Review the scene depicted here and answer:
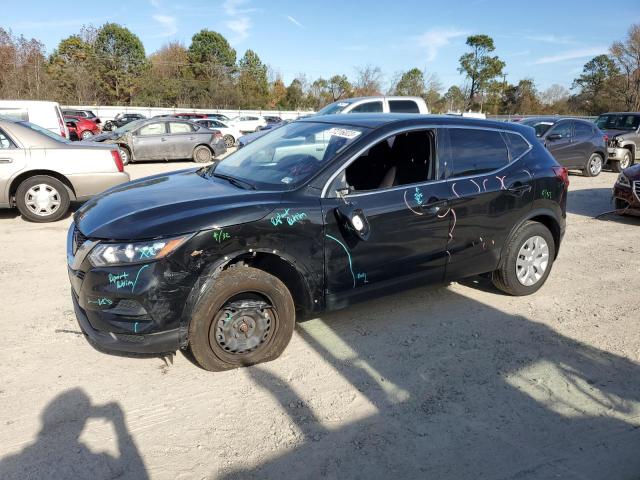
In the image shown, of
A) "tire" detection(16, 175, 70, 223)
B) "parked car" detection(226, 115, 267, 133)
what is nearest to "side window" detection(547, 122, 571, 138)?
"tire" detection(16, 175, 70, 223)

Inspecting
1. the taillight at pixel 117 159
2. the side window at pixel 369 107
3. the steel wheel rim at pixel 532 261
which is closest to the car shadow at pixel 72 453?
the steel wheel rim at pixel 532 261

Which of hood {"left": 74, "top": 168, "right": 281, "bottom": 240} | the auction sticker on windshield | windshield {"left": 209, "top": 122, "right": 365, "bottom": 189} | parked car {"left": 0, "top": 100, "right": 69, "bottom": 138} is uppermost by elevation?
parked car {"left": 0, "top": 100, "right": 69, "bottom": 138}

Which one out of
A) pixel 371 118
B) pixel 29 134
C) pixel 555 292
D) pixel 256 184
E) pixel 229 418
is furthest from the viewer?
pixel 29 134

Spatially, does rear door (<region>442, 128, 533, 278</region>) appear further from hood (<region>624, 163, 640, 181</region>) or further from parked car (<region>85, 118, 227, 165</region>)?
parked car (<region>85, 118, 227, 165</region>)

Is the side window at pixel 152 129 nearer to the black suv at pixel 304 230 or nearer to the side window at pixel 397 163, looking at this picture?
the black suv at pixel 304 230

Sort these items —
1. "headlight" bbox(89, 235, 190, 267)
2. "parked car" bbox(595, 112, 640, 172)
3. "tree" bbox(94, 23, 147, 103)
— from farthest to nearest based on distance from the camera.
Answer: "tree" bbox(94, 23, 147, 103) → "parked car" bbox(595, 112, 640, 172) → "headlight" bbox(89, 235, 190, 267)

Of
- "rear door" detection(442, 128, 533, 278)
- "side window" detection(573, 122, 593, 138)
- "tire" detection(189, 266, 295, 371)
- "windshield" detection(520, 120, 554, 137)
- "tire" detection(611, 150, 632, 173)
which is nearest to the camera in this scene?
"tire" detection(189, 266, 295, 371)

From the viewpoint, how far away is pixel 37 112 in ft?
37.9

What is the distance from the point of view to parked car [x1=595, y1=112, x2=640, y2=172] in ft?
49.1

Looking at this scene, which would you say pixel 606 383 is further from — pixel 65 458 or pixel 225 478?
pixel 65 458

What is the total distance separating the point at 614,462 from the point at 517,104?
2274 inches

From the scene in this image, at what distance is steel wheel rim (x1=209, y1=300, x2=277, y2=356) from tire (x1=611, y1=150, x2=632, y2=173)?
15.5m

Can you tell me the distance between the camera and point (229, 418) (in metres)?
2.92

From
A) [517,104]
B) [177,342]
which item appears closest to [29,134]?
[177,342]
